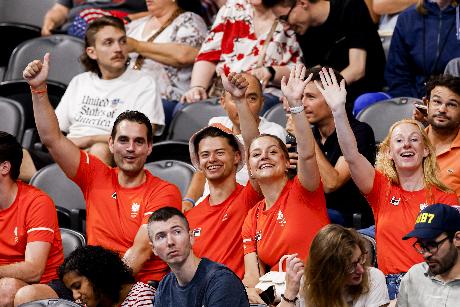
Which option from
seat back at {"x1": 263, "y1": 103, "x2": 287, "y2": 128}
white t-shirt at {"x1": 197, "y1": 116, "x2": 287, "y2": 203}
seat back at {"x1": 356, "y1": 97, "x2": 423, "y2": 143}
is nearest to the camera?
white t-shirt at {"x1": 197, "y1": 116, "x2": 287, "y2": 203}

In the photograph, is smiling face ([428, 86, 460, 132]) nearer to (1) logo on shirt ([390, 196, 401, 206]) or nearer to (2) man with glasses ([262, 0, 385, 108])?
(1) logo on shirt ([390, 196, 401, 206])

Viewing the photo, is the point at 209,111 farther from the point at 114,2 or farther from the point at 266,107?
the point at 114,2

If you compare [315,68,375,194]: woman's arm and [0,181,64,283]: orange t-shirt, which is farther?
[0,181,64,283]: orange t-shirt

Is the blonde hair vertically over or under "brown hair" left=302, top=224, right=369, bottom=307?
over

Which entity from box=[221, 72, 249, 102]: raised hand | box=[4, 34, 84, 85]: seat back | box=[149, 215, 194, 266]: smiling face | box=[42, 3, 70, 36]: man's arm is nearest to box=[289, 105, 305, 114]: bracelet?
box=[221, 72, 249, 102]: raised hand

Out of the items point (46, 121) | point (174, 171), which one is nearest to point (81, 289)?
point (46, 121)

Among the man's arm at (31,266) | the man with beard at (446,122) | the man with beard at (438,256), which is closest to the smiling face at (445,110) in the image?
the man with beard at (446,122)

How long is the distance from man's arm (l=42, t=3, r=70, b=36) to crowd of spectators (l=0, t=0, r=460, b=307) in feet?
5.81

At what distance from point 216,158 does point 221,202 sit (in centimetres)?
24

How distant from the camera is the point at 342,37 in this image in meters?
8.70

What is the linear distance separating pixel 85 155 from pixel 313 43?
2.13 metres

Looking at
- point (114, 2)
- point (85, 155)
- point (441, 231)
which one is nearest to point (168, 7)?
point (114, 2)

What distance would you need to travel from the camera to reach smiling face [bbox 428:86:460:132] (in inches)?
277

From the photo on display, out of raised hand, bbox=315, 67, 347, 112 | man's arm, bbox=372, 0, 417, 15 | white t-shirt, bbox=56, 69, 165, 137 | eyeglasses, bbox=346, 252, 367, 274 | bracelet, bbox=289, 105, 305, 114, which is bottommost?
eyeglasses, bbox=346, 252, 367, 274
